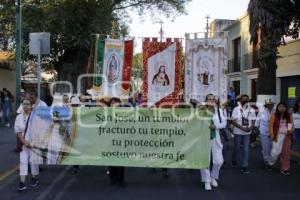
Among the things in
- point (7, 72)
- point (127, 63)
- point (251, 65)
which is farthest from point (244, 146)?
point (7, 72)

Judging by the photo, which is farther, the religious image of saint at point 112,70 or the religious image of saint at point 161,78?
the religious image of saint at point 112,70

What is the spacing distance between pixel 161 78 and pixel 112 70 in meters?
1.19

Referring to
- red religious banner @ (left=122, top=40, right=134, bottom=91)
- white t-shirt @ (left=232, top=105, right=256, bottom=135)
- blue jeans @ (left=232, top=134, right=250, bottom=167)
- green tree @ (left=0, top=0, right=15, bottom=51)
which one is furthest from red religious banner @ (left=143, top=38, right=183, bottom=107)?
green tree @ (left=0, top=0, right=15, bottom=51)

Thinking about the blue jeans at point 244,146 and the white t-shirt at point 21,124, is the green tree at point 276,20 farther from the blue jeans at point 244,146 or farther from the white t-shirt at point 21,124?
the white t-shirt at point 21,124

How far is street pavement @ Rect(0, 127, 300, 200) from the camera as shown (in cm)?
903

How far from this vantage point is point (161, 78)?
1230cm

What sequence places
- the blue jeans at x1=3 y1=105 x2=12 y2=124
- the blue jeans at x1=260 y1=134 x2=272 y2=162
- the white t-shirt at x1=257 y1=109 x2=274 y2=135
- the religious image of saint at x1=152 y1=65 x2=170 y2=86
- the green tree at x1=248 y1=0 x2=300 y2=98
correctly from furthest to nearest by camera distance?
the blue jeans at x1=3 y1=105 x2=12 y2=124 < the white t-shirt at x1=257 y1=109 x2=274 y2=135 < the blue jeans at x1=260 y1=134 x2=272 y2=162 < the religious image of saint at x1=152 y1=65 x2=170 y2=86 < the green tree at x1=248 y1=0 x2=300 y2=98

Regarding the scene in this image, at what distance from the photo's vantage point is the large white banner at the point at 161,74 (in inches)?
483

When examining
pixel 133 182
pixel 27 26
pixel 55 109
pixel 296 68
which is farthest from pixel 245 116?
pixel 27 26

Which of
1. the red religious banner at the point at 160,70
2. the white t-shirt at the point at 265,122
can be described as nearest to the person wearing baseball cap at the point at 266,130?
the white t-shirt at the point at 265,122

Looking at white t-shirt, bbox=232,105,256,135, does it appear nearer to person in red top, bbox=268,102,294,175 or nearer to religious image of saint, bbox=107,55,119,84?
person in red top, bbox=268,102,294,175

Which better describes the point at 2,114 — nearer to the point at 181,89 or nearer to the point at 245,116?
the point at 181,89

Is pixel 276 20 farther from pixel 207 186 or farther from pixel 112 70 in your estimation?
pixel 207 186

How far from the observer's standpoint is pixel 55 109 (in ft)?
33.1
